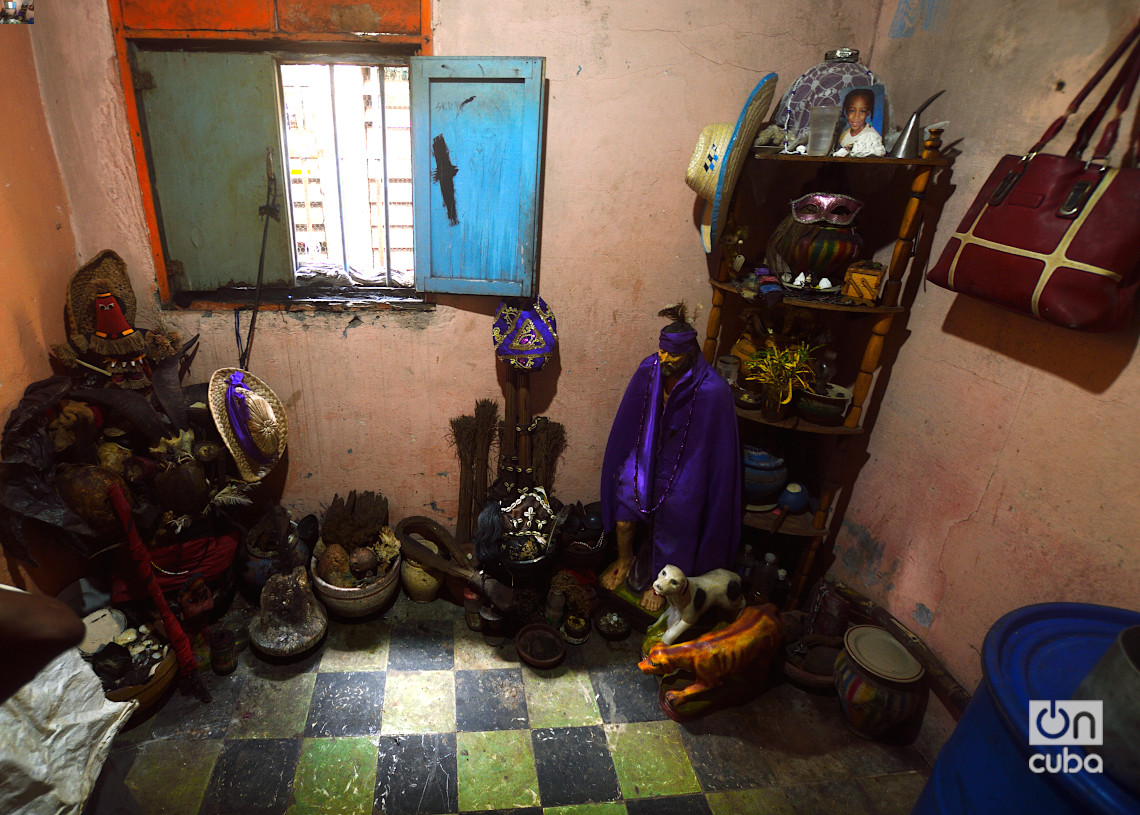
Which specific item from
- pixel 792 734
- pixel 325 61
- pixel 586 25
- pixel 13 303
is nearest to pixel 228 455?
pixel 13 303

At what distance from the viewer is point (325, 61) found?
3.01m

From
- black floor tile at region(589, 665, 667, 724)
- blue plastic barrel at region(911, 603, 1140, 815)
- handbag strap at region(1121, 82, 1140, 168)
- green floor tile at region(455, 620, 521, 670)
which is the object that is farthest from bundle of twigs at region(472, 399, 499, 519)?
handbag strap at region(1121, 82, 1140, 168)

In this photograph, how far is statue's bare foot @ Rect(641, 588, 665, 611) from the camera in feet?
11.4

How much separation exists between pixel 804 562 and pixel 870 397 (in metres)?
1.04

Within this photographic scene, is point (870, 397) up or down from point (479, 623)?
up

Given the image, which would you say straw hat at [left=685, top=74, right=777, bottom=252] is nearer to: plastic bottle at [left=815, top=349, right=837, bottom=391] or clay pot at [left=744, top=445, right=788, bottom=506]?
plastic bottle at [left=815, top=349, right=837, bottom=391]

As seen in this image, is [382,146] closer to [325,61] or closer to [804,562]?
[325,61]

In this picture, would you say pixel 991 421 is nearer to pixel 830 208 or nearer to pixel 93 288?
pixel 830 208

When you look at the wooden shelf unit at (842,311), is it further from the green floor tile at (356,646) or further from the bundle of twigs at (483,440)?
the green floor tile at (356,646)

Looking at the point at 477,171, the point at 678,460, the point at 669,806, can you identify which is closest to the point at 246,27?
the point at 477,171

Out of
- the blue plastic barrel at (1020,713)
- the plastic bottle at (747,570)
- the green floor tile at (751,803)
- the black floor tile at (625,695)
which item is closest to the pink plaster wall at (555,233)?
the plastic bottle at (747,570)

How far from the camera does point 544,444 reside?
12.4ft

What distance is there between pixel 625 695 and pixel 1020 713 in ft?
6.24

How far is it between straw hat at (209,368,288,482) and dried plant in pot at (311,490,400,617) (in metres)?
0.55
